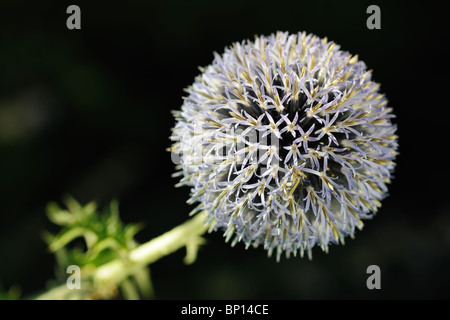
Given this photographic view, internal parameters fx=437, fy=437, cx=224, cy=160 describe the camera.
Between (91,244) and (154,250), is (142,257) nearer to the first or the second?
(154,250)

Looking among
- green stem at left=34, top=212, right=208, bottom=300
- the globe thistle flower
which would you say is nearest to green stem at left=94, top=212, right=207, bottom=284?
green stem at left=34, top=212, right=208, bottom=300

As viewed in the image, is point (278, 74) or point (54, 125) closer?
point (278, 74)

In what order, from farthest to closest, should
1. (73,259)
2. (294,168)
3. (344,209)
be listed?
1. (73,259)
2. (344,209)
3. (294,168)

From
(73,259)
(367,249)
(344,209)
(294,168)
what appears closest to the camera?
(294,168)

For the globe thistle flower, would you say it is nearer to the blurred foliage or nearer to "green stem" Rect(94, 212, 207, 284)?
"green stem" Rect(94, 212, 207, 284)

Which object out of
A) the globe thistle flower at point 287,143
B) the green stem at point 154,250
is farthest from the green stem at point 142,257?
the globe thistle flower at point 287,143

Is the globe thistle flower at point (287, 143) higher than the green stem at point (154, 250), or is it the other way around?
the globe thistle flower at point (287, 143)

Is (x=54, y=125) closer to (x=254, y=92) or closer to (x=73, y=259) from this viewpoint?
(x=73, y=259)

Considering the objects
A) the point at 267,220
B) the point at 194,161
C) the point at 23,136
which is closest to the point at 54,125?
the point at 23,136

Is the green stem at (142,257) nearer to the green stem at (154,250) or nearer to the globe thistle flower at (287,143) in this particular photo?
the green stem at (154,250)
